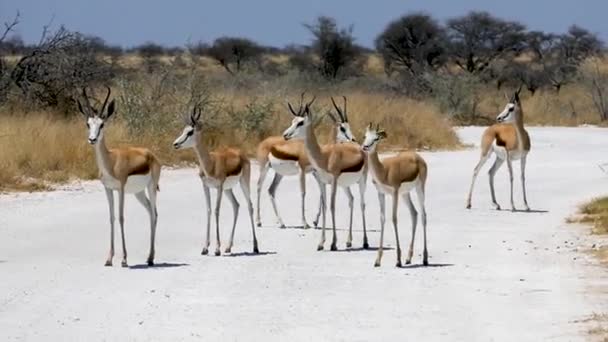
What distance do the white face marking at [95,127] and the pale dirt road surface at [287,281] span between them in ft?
4.71

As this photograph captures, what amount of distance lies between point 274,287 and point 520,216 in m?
8.49

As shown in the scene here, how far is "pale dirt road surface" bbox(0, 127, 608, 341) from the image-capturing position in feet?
33.6

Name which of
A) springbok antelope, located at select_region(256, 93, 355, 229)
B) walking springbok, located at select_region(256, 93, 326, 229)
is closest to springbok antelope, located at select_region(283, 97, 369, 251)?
springbok antelope, located at select_region(256, 93, 355, 229)

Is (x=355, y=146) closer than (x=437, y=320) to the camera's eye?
No

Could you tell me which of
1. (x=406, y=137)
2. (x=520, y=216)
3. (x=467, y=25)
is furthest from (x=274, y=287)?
(x=467, y=25)

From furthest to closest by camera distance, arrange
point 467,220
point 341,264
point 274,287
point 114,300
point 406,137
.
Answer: point 406,137
point 467,220
point 341,264
point 274,287
point 114,300

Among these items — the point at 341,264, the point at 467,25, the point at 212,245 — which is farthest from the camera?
the point at 467,25

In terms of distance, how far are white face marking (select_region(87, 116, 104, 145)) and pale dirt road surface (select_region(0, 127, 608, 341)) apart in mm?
1435

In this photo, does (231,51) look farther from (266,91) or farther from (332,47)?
(266,91)

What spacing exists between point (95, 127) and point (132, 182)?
79 cm

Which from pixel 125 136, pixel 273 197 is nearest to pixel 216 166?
pixel 273 197

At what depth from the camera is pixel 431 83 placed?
5750cm

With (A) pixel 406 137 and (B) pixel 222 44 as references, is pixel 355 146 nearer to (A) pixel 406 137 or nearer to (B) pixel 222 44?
(A) pixel 406 137

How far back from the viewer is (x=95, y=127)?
14.0 metres
